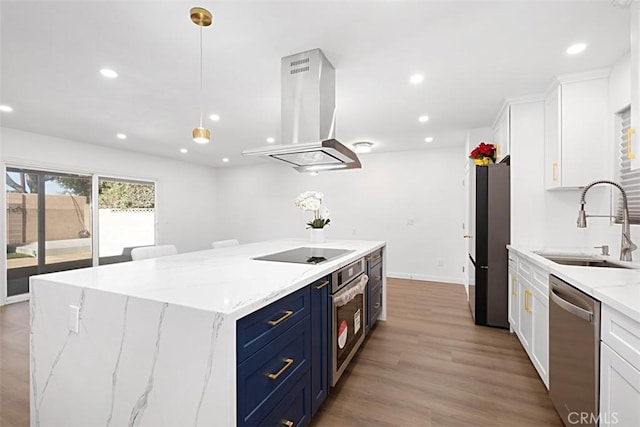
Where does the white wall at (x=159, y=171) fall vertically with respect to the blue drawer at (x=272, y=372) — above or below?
above

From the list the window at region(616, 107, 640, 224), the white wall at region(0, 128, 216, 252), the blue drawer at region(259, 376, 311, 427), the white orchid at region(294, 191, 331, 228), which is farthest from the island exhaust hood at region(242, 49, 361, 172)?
the white wall at region(0, 128, 216, 252)

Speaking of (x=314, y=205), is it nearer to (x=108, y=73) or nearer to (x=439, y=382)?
(x=439, y=382)

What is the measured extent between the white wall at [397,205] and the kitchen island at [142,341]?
4071 millimetres

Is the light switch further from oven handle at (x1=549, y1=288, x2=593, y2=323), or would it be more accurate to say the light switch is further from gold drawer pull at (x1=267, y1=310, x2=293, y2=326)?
oven handle at (x1=549, y1=288, x2=593, y2=323)

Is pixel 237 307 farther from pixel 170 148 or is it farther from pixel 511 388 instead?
pixel 170 148

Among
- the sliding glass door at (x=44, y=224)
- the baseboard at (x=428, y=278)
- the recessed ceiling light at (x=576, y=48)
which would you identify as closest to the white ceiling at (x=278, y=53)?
the recessed ceiling light at (x=576, y=48)

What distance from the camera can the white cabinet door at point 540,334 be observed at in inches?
73.5

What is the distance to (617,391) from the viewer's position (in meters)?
1.13

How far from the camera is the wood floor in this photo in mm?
1725

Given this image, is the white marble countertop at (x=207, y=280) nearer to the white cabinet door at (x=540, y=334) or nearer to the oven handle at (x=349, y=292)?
the oven handle at (x=349, y=292)

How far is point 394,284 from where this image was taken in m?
4.89

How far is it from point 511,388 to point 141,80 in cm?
Answer: 392

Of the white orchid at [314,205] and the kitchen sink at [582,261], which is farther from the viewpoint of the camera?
the white orchid at [314,205]

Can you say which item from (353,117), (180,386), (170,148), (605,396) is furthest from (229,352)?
(170,148)
